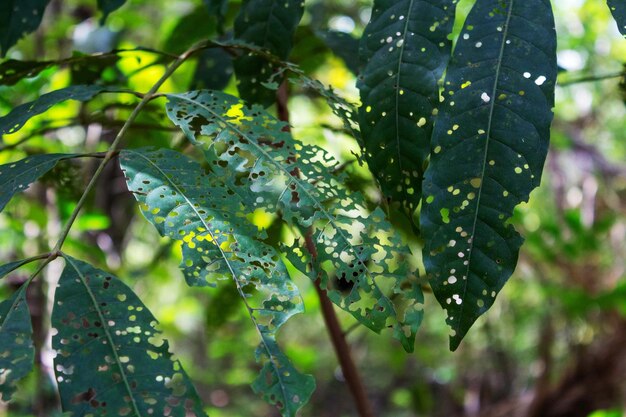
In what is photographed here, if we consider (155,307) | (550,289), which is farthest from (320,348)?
(550,289)

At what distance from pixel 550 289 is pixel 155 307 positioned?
2.49 meters

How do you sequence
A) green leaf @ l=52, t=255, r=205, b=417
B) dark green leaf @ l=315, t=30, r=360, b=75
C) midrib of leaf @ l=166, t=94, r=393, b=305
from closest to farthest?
green leaf @ l=52, t=255, r=205, b=417, midrib of leaf @ l=166, t=94, r=393, b=305, dark green leaf @ l=315, t=30, r=360, b=75

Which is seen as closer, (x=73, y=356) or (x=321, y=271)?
(x=73, y=356)

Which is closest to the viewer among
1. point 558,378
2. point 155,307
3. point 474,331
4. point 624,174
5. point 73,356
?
point 73,356

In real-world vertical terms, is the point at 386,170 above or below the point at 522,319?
above

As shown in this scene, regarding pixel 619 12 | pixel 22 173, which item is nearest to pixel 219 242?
pixel 22 173

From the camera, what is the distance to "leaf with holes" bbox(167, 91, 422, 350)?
64 centimetres

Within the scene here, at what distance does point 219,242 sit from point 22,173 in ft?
0.81

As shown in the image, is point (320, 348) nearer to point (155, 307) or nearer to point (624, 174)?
point (155, 307)

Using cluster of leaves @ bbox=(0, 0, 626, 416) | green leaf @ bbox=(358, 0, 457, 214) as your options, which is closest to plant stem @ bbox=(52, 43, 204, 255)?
cluster of leaves @ bbox=(0, 0, 626, 416)

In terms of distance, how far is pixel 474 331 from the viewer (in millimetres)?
4660

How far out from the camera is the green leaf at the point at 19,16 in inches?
38.3

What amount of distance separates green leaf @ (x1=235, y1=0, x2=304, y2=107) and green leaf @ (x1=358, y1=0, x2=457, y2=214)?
0.21 metres

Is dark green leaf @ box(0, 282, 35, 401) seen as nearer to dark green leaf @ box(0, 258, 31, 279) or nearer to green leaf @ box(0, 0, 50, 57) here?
dark green leaf @ box(0, 258, 31, 279)
